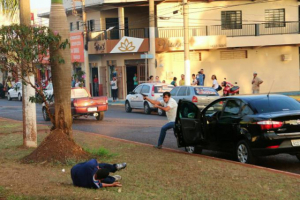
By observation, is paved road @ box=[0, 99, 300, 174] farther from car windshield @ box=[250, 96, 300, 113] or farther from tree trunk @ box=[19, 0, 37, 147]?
tree trunk @ box=[19, 0, 37, 147]

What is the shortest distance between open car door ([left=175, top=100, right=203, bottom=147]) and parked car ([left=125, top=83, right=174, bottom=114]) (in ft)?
43.1

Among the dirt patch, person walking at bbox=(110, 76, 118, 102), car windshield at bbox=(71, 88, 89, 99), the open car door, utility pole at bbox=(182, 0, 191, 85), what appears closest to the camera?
the dirt patch

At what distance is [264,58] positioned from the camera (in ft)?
134

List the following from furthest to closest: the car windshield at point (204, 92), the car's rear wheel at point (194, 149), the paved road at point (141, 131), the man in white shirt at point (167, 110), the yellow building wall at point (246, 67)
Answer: the yellow building wall at point (246, 67) → the car windshield at point (204, 92) → the man in white shirt at point (167, 110) → the car's rear wheel at point (194, 149) → the paved road at point (141, 131)

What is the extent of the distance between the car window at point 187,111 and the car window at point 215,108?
0.47 meters

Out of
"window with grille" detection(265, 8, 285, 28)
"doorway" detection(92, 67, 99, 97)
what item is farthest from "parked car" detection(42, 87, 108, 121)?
"window with grille" detection(265, 8, 285, 28)

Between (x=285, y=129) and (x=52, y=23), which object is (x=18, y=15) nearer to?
(x=52, y=23)

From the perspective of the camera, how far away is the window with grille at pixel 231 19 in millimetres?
39500

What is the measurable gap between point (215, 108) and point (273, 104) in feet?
5.50

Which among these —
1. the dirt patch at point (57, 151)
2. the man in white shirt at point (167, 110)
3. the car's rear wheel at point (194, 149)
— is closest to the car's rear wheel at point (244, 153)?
the car's rear wheel at point (194, 149)

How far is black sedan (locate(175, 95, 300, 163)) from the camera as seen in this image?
410 inches

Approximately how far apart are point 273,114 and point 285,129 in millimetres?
404

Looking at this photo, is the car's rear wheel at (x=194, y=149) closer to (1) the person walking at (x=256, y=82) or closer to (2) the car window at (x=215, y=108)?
(2) the car window at (x=215, y=108)

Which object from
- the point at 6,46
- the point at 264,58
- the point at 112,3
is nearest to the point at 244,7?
the point at 264,58
